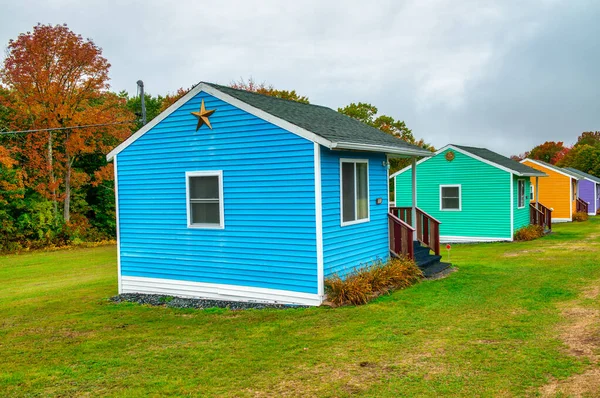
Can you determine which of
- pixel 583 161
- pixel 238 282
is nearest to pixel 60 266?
pixel 238 282

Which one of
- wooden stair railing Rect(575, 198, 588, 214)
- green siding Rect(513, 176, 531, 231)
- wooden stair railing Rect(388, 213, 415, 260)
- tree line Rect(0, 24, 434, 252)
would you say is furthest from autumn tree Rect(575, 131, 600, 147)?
wooden stair railing Rect(388, 213, 415, 260)

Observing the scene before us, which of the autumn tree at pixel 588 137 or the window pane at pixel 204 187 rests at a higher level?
the autumn tree at pixel 588 137

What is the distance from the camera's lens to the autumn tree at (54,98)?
24297mm

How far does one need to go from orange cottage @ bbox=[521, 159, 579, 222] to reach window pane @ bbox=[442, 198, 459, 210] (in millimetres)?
11776

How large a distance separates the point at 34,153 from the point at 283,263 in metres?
20.5

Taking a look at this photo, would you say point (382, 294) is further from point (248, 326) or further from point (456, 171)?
point (456, 171)

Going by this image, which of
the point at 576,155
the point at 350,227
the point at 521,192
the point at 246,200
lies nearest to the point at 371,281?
the point at 350,227

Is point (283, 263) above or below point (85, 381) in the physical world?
above

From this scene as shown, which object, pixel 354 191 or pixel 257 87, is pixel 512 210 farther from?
pixel 257 87

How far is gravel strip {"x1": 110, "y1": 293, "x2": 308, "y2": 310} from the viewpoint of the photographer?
357 inches

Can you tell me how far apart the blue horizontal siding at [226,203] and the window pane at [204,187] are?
0.22m

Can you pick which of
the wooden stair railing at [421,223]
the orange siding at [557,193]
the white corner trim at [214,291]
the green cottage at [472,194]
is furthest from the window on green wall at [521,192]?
the white corner trim at [214,291]

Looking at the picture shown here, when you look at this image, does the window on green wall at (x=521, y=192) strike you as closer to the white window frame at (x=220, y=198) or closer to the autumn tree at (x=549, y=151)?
the white window frame at (x=220, y=198)

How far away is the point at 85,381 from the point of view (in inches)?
220
